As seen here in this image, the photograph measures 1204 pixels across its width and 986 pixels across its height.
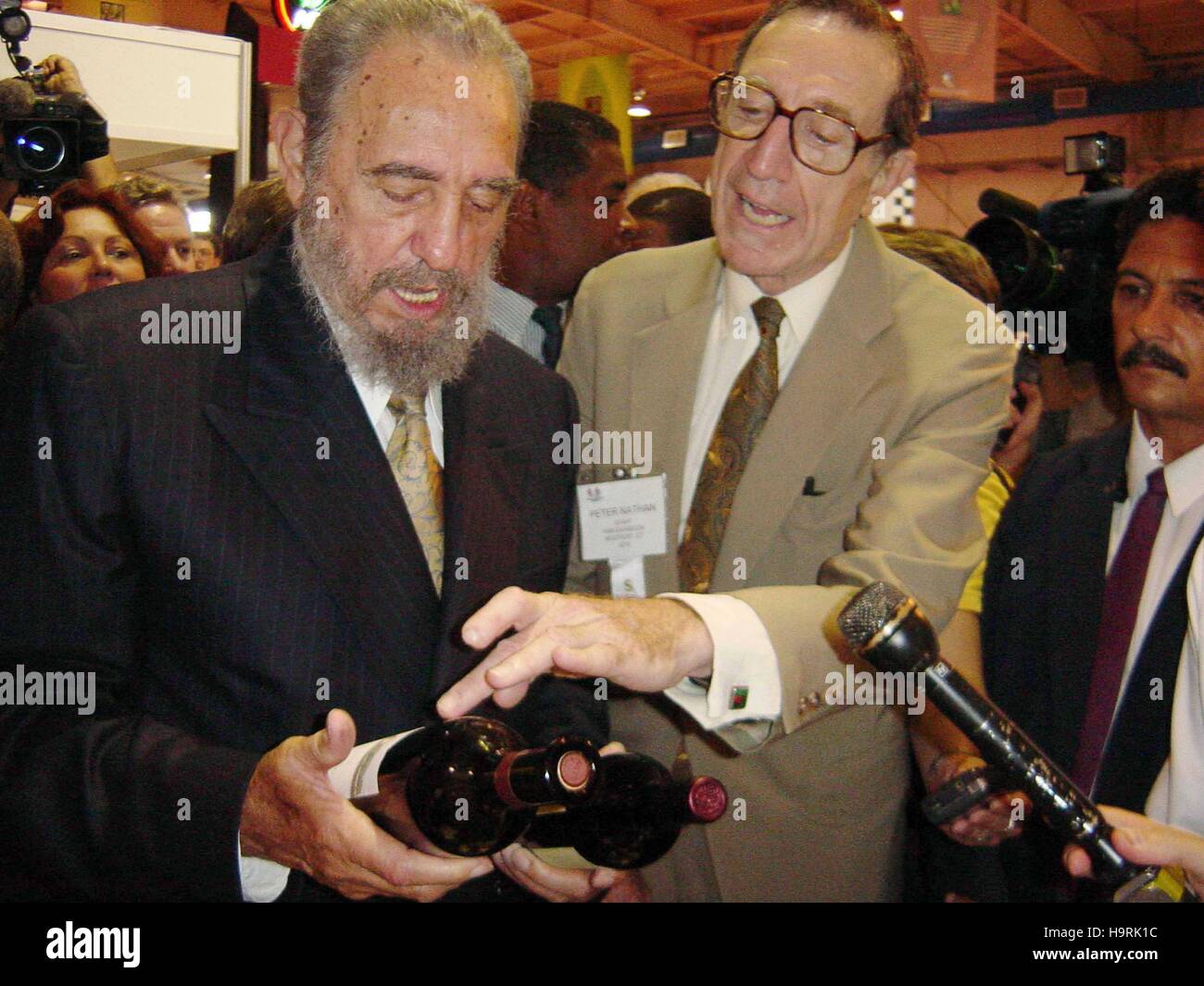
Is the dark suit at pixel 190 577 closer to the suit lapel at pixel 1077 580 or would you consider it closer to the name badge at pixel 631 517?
the name badge at pixel 631 517

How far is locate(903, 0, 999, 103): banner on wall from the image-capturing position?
4957mm

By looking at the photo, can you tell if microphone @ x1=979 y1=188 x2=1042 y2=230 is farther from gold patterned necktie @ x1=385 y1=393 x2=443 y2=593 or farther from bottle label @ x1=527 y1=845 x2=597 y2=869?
bottle label @ x1=527 y1=845 x2=597 y2=869

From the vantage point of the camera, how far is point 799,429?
1.85 meters

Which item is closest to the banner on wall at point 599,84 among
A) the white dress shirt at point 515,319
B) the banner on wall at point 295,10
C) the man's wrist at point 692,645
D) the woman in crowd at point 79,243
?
the banner on wall at point 295,10

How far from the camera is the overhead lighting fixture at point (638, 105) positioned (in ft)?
43.9

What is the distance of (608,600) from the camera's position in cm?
141

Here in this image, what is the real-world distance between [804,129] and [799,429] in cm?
A: 52

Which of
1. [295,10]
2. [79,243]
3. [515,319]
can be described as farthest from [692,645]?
[295,10]

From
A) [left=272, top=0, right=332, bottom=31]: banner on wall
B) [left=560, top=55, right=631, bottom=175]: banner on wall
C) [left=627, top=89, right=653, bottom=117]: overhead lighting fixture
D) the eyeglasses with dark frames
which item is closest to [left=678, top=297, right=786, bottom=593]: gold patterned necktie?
the eyeglasses with dark frames

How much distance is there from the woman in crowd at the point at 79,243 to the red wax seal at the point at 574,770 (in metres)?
2.65

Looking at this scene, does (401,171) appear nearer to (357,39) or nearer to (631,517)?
(357,39)

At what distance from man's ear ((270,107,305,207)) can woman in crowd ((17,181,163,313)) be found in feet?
5.82
